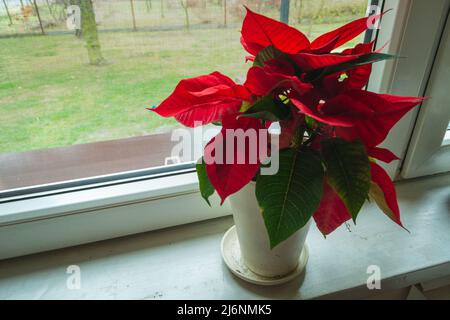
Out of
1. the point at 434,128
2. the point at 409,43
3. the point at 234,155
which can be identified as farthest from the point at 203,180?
the point at 434,128

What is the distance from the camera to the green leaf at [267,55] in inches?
16.0

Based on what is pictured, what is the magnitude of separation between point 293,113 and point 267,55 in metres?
0.08

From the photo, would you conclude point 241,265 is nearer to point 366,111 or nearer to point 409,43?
point 366,111

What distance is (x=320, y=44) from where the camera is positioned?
45 centimetres

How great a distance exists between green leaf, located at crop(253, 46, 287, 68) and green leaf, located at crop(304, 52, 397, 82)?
0.05 meters

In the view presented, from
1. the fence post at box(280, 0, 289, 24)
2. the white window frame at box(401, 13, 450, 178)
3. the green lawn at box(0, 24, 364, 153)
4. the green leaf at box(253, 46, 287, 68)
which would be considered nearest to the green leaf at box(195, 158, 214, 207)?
the green leaf at box(253, 46, 287, 68)

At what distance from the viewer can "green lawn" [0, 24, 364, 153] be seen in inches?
22.4

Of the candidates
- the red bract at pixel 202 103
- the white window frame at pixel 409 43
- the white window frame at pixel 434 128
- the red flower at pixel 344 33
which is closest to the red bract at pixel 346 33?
the red flower at pixel 344 33

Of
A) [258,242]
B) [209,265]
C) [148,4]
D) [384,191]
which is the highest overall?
[148,4]

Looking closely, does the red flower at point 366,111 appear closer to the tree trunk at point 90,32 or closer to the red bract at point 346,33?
the red bract at point 346,33

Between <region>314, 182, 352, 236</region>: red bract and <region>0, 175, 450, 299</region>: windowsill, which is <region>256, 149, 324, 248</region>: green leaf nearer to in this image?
<region>314, 182, 352, 236</region>: red bract

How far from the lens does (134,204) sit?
2.25ft

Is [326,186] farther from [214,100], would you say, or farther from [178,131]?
[178,131]
